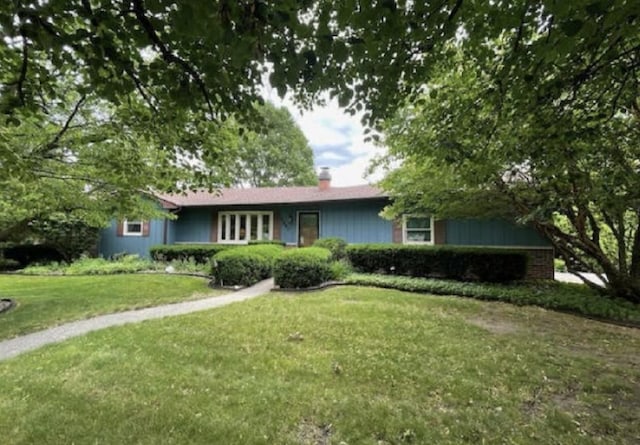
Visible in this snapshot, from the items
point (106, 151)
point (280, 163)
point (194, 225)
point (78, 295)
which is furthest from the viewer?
point (280, 163)

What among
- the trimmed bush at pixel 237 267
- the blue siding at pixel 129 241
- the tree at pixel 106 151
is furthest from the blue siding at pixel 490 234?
the blue siding at pixel 129 241

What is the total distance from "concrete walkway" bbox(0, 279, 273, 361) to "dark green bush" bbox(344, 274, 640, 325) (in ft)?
11.8

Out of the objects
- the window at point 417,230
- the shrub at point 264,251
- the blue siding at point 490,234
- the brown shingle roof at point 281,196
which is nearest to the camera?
the shrub at point 264,251

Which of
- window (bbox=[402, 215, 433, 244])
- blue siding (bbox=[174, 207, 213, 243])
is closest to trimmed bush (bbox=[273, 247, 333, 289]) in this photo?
window (bbox=[402, 215, 433, 244])

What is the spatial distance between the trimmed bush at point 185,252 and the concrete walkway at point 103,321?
234 inches

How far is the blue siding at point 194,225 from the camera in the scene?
56.4 feet

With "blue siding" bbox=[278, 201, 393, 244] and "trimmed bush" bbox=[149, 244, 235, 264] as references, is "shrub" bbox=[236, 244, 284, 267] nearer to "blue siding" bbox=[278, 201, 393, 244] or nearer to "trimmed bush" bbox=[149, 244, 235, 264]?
"trimmed bush" bbox=[149, 244, 235, 264]

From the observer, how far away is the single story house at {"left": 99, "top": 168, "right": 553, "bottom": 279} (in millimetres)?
14250

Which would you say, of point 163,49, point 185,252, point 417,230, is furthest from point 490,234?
point 163,49

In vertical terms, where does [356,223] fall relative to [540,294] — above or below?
above

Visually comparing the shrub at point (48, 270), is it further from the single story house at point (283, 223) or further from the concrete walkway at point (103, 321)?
the concrete walkway at point (103, 321)

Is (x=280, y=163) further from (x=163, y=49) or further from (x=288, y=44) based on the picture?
(x=288, y=44)

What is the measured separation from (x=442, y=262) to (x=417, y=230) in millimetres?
2725

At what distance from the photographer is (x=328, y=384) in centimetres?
378
